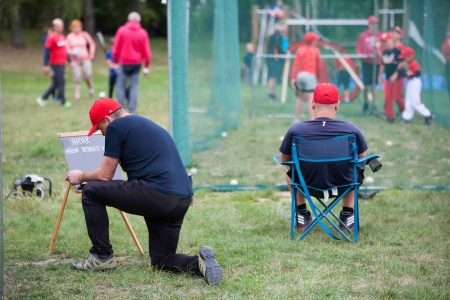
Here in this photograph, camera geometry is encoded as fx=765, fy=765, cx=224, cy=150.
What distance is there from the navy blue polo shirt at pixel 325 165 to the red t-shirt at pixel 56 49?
12.3 m

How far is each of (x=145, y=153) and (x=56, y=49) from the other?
1298cm

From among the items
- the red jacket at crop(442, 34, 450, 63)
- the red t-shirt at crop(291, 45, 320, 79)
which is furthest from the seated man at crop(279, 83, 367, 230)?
the red t-shirt at crop(291, 45, 320, 79)

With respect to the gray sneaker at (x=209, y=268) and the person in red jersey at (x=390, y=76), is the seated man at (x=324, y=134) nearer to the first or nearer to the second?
the gray sneaker at (x=209, y=268)

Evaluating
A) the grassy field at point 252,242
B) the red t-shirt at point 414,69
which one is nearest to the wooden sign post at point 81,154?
the grassy field at point 252,242

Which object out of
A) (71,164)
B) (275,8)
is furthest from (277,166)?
A: (275,8)

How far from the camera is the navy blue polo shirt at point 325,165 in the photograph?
6.30 meters

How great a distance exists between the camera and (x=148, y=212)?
17.7 ft

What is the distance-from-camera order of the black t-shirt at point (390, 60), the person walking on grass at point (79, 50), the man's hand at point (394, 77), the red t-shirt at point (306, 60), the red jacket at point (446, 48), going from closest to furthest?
the red jacket at point (446, 48) < the red t-shirt at point (306, 60) < the black t-shirt at point (390, 60) < the man's hand at point (394, 77) < the person walking on grass at point (79, 50)

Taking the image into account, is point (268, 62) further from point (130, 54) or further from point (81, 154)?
point (81, 154)

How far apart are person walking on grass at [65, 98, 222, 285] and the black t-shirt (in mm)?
10377

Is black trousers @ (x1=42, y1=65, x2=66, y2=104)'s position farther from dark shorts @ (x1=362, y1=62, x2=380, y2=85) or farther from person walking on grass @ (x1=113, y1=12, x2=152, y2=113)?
dark shorts @ (x1=362, y1=62, x2=380, y2=85)

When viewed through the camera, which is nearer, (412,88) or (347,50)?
(412,88)

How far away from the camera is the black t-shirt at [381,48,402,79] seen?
1505 cm

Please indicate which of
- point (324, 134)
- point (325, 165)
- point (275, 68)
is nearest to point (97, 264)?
point (325, 165)
